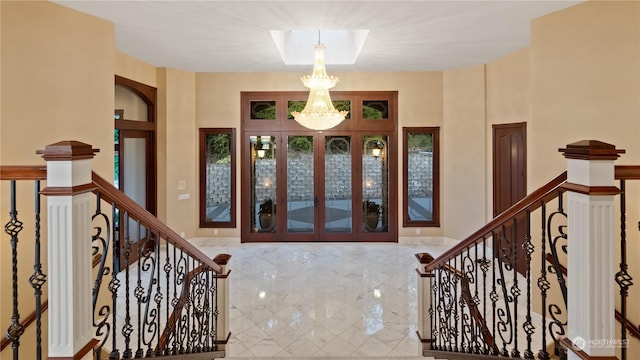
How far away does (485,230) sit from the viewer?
2523 millimetres

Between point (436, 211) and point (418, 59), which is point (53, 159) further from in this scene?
point (436, 211)

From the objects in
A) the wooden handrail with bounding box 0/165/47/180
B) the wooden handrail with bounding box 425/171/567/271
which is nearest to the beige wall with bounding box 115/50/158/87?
the wooden handrail with bounding box 0/165/47/180

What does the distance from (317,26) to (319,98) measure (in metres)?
1.02

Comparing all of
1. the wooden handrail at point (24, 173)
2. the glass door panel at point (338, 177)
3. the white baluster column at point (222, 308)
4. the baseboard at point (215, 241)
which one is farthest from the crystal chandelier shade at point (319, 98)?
the wooden handrail at point (24, 173)

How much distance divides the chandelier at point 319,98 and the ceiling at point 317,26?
518mm

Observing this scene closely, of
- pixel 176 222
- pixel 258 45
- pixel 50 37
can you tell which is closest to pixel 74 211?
pixel 50 37

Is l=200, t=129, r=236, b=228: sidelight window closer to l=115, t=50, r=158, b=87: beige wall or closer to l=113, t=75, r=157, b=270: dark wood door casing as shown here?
l=113, t=75, r=157, b=270: dark wood door casing

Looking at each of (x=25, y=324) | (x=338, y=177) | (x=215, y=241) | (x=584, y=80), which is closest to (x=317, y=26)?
(x=584, y=80)

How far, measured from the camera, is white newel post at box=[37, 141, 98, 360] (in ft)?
5.53

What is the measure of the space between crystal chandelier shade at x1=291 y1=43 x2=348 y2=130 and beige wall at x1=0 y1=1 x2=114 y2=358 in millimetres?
2624

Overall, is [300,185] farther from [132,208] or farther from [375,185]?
[132,208]

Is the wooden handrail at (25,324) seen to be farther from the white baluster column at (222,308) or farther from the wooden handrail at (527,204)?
the wooden handrail at (527,204)

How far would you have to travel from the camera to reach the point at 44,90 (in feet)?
13.2

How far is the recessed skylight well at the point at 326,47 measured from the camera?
6.95 metres
